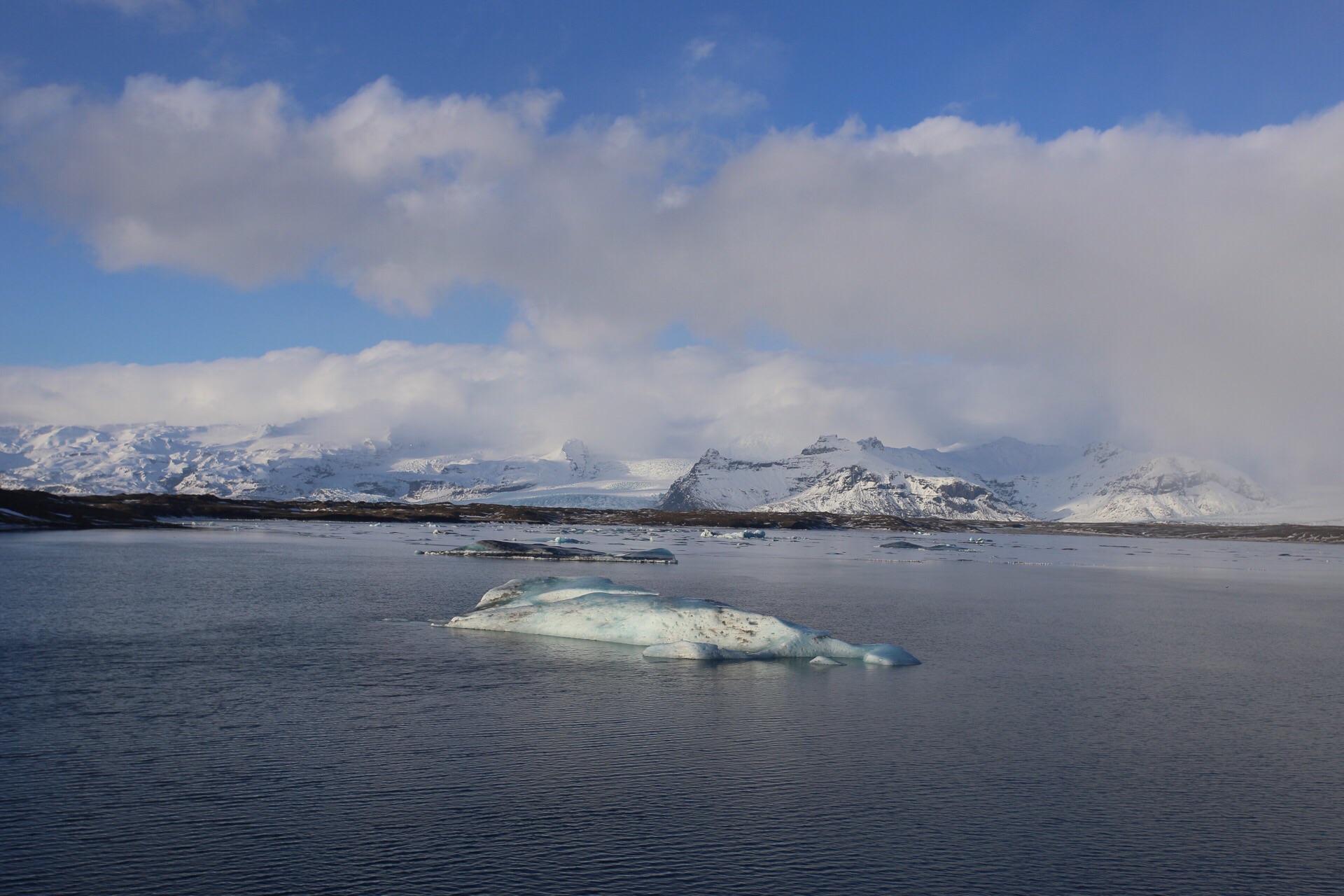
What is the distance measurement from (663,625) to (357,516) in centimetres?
10829

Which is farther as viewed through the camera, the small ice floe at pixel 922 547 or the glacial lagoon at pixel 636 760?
the small ice floe at pixel 922 547

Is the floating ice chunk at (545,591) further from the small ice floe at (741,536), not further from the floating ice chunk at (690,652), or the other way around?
the small ice floe at (741,536)

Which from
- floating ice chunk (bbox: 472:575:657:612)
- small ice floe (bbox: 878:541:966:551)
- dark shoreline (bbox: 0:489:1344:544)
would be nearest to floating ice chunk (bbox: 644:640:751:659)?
floating ice chunk (bbox: 472:575:657:612)

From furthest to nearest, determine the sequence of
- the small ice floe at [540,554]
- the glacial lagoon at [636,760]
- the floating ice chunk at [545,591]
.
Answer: the small ice floe at [540,554]
the floating ice chunk at [545,591]
the glacial lagoon at [636,760]

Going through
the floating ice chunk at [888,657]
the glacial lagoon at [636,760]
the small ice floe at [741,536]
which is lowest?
the glacial lagoon at [636,760]

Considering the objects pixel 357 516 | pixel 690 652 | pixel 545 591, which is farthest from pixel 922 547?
pixel 357 516

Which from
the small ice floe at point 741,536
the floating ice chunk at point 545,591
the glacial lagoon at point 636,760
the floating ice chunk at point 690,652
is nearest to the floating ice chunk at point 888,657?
the glacial lagoon at point 636,760

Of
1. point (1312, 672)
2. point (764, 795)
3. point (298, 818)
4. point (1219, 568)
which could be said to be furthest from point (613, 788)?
point (1219, 568)

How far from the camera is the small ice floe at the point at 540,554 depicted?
46.7 meters

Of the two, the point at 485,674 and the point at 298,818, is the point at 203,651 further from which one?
the point at 298,818

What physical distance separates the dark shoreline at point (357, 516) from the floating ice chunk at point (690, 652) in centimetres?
5865

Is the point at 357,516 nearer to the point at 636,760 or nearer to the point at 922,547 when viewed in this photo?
the point at 922,547

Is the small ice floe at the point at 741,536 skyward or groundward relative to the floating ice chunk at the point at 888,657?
skyward

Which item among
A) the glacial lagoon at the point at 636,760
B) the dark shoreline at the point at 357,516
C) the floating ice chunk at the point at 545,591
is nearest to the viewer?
the glacial lagoon at the point at 636,760
